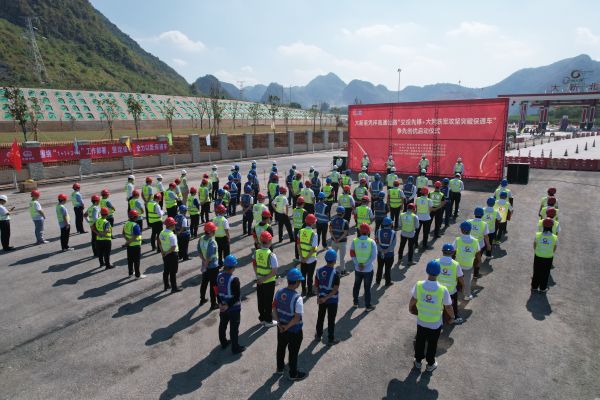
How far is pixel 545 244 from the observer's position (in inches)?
372

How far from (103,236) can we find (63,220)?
9.36 ft

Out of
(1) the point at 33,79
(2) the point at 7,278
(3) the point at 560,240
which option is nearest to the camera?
(2) the point at 7,278

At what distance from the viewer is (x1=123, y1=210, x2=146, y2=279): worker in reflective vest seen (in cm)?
1033

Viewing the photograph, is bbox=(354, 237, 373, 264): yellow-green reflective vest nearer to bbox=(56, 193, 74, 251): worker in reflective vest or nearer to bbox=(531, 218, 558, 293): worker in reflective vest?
bbox=(531, 218, 558, 293): worker in reflective vest

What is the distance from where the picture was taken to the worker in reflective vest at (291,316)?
6.20 metres

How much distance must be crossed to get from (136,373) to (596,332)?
30.7ft

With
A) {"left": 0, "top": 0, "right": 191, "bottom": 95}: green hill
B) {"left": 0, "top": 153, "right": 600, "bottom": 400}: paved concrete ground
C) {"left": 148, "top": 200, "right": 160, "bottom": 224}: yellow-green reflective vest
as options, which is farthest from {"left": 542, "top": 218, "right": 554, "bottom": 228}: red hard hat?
{"left": 0, "top": 0, "right": 191, "bottom": 95}: green hill

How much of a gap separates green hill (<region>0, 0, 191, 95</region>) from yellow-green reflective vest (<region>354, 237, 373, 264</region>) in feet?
294

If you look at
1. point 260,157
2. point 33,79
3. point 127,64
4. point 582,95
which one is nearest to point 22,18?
point 127,64

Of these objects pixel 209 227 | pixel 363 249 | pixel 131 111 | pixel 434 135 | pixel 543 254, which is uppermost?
pixel 131 111

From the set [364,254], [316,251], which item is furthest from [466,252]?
[316,251]

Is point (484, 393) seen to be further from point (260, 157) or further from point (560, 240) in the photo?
point (260, 157)

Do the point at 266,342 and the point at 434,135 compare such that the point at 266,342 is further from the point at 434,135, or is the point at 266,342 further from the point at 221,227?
the point at 434,135

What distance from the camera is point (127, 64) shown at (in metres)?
124
